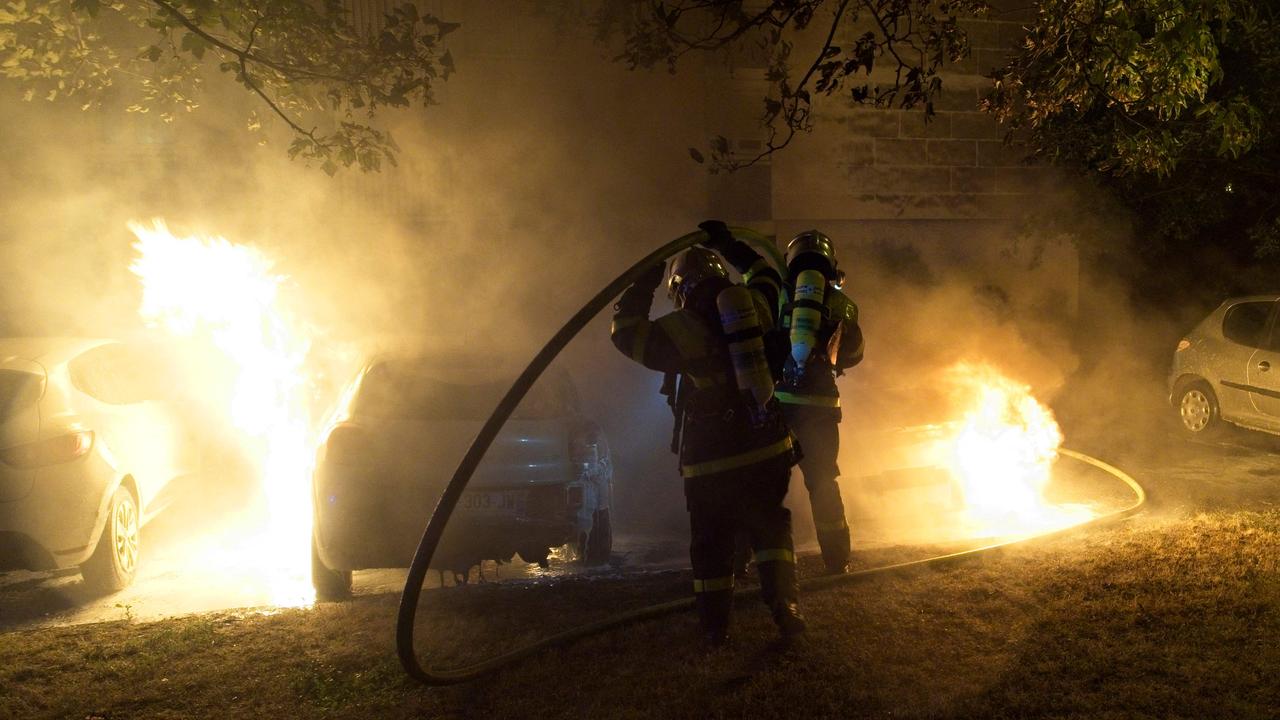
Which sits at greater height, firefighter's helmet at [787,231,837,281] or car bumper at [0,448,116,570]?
firefighter's helmet at [787,231,837,281]

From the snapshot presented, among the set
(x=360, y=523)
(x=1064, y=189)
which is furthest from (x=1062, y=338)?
(x=360, y=523)

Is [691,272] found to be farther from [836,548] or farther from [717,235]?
[836,548]

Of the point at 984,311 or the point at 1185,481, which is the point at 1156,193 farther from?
the point at 1185,481

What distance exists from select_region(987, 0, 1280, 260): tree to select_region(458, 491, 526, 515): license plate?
165 inches

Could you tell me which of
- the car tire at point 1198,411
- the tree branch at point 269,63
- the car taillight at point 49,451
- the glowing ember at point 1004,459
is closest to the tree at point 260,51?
the tree branch at point 269,63

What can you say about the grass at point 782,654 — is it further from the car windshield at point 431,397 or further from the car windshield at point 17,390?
the car windshield at point 17,390

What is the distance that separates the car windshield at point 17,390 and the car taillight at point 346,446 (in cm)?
209

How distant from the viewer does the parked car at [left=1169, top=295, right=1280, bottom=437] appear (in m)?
9.53

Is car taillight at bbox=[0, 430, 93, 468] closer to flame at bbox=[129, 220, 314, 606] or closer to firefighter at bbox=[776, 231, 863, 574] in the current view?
flame at bbox=[129, 220, 314, 606]

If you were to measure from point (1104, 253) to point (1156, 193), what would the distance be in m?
2.53

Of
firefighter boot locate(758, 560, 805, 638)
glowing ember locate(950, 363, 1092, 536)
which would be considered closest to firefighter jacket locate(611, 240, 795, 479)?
firefighter boot locate(758, 560, 805, 638)

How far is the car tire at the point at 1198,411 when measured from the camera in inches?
406

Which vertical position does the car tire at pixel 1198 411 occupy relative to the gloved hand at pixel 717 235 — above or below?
below

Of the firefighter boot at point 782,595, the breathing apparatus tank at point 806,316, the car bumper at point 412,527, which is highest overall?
the breathing apparatus tank at point 806,316
